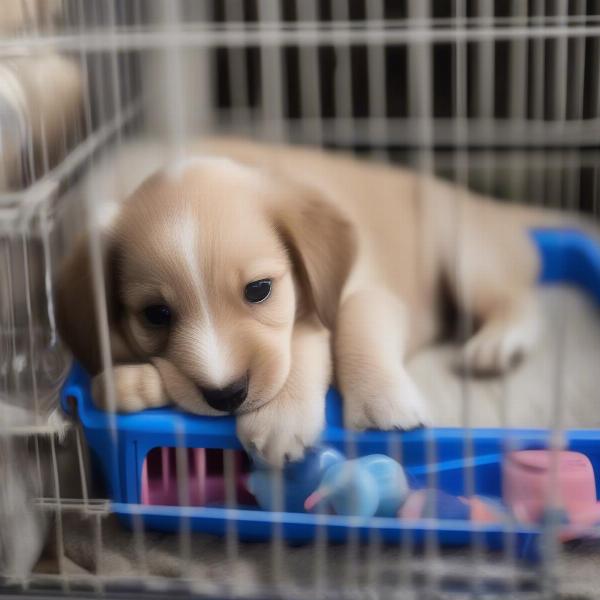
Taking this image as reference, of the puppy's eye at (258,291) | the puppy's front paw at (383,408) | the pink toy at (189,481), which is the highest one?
the puppy's eye at (258,291)

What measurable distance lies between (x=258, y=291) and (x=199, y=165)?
0.58 ft

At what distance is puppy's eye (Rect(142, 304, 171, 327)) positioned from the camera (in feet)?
3.46

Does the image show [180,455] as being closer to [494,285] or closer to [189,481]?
[189,481]

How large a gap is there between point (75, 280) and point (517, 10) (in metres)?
1.05

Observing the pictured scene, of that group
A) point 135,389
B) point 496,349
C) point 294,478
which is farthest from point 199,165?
point 496,349

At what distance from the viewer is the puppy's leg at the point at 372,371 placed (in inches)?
41.7

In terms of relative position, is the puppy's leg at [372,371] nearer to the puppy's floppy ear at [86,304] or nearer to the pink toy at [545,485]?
the pink toy at [545,485]

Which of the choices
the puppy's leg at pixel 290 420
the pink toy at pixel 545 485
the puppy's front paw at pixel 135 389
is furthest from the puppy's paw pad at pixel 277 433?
the pink toy at pixel 545 485

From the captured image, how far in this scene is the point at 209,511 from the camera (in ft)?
3.55

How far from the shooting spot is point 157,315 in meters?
1.06

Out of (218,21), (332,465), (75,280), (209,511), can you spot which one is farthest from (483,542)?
(218,21)

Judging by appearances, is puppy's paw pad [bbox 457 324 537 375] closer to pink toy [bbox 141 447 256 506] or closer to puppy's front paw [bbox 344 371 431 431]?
Answer: puppy's front paw [bbox 344 371 431 431]

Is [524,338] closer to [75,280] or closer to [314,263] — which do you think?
[314,263]

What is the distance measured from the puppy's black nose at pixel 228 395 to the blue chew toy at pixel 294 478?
0.25ft
